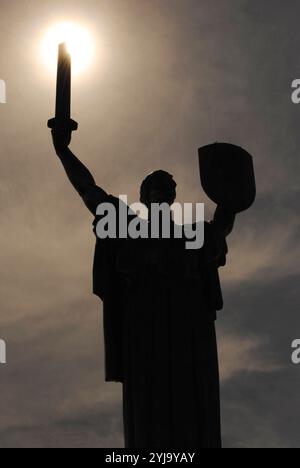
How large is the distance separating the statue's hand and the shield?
1965 mm

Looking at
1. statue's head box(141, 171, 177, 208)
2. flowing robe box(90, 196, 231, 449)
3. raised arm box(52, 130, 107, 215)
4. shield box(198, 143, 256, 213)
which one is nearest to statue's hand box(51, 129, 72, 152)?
raised arm box(52, 130, 107, 215)

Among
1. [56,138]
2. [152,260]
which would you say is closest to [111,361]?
[152,260]

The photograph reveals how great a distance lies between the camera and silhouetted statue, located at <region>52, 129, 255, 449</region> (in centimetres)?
1159

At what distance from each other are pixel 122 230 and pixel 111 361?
187 centimetres

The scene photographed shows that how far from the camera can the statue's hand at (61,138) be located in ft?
42.7

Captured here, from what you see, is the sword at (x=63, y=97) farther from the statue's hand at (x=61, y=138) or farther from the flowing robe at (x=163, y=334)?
the flowing robe at (x=163, y=334)

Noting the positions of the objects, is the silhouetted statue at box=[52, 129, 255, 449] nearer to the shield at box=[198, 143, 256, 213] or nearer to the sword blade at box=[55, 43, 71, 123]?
the shield at box=[198, 143, 256, 213]

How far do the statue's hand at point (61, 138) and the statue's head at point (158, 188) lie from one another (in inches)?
50.7

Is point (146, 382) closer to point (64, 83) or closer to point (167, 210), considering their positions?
point (167, 210)

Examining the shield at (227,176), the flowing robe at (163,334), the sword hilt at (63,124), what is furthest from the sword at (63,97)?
the shield at (227,176)

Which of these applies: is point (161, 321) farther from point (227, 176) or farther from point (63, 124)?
point (63, 124)

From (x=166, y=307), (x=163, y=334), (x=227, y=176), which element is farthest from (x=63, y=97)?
(x=163, y=334)

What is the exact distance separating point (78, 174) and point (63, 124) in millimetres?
756

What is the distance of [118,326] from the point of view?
40.8 ft
